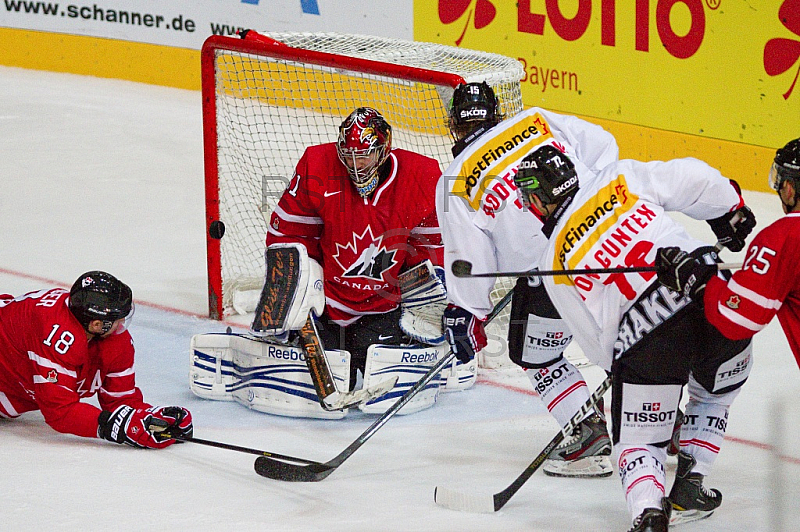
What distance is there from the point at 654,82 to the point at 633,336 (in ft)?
14.4

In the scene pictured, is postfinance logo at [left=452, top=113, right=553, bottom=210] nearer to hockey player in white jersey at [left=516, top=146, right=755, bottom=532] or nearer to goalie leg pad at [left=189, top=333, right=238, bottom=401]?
hockey player in white jersey at [left=516, top=146, right=755, bottom=532]

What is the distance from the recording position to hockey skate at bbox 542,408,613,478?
3332 millimetres

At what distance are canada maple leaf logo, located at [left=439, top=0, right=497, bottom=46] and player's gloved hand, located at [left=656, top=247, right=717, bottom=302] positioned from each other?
498cm

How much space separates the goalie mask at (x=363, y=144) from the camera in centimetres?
378

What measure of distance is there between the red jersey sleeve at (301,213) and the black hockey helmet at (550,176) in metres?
1.27

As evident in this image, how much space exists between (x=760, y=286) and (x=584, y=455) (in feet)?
3.61

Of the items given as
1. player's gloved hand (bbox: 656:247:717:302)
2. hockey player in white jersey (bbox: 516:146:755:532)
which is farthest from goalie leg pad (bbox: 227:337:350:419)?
player's gloved hand (bbox: 656:247:717:302)

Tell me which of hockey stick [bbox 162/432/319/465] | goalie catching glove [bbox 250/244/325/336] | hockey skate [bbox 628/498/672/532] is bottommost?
hockey stick [bbox 162/432/319/465]

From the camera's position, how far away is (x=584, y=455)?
336cm

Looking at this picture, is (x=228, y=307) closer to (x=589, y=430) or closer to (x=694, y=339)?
(x=589, y=430)

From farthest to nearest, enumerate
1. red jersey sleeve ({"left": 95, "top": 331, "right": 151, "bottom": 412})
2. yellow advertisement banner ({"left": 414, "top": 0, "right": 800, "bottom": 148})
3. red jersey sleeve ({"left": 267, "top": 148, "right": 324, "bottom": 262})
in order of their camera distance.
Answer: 1. yellow advertisement banner ({"left": 414, "top": 0, "right": 800, "bottom": 148})
2. red jersey sleeve ({"left": 267, "top": 148, "right": 324, "bottom": 262})
3. red jersey sleeve ({"left": 95, "top": 331, "right": 151, "bottom": 412})

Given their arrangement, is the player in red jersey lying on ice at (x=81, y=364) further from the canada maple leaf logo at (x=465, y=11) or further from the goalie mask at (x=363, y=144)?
the canada maple leaf logo at (x=465, y=11)

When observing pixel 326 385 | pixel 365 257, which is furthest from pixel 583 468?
pixel 365 257

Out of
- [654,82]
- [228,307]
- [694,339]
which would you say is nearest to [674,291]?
[694,339]
